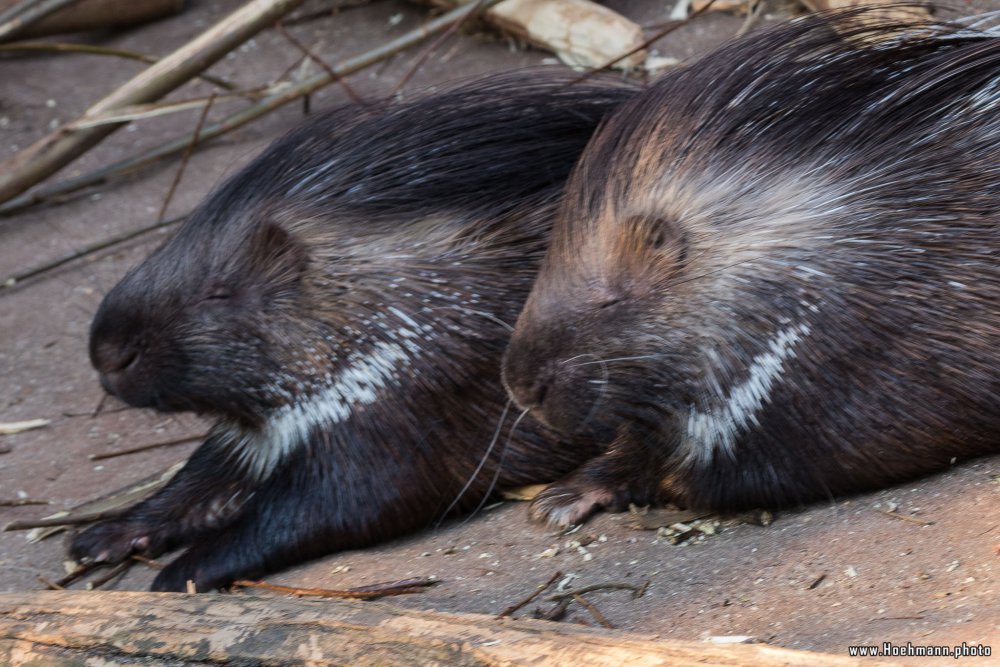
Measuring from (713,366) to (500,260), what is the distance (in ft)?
1.99

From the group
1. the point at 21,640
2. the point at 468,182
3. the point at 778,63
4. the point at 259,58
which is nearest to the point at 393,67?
the point at 259,58

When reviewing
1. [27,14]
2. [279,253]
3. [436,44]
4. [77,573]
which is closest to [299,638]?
[279,253]

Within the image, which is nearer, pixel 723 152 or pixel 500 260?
pixel 723 152

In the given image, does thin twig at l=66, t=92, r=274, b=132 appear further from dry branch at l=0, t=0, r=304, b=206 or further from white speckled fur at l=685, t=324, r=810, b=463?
white speckled fur at l=685, t=324, r=810, b=463

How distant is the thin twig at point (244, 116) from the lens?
13.7ft

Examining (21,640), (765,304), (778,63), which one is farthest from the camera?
(778,63)

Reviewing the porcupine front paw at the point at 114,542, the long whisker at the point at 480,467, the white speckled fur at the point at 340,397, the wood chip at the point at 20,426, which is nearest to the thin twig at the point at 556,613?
the long whisker at the point at 480,467

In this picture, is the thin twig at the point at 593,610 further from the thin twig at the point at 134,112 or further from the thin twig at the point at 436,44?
the thin twig at the point at 134,112

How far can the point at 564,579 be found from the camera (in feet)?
7.41

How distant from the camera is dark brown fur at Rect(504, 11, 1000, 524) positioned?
2.09 meters

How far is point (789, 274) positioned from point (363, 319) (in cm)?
90

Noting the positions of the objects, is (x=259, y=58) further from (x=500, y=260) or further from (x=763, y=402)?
(x=763, y=402)

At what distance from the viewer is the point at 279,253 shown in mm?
2666

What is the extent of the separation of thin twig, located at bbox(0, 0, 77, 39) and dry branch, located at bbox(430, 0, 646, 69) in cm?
163
